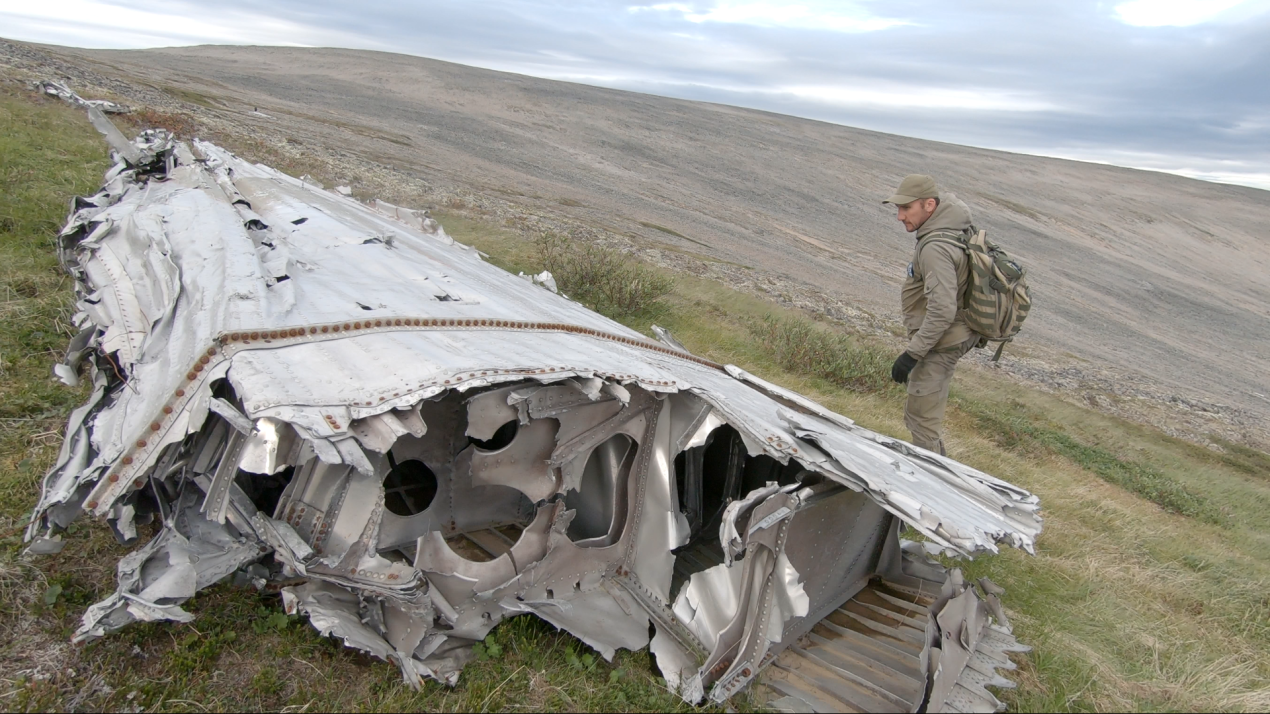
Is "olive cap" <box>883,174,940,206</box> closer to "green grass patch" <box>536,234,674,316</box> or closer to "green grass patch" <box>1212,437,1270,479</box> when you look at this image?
"green grass patch" <box>536,234,674,316</box>

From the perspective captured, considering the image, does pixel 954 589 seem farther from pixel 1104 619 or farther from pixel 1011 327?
pixel 1011 327

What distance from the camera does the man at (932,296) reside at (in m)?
5.37

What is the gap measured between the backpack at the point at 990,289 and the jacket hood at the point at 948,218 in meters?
0.09

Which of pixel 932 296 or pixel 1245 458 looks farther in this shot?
pixel 1245 458

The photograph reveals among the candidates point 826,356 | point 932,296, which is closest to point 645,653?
point 932,296

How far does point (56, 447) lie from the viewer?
15.8 ft

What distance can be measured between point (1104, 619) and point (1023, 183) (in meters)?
45.0

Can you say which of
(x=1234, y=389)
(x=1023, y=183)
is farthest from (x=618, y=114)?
(x=1234, y=389)

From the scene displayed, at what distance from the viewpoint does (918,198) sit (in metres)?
5.50

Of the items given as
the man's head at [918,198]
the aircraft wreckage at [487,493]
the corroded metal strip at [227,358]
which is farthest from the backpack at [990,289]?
the corroded metal strip at [227,358]

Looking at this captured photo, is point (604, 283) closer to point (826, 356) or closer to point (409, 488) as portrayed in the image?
point (826, 356)

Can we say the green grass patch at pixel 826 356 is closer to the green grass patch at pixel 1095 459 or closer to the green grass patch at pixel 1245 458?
the green grass patch at pixel 1095 459

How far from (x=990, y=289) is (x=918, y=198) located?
0.85 metres

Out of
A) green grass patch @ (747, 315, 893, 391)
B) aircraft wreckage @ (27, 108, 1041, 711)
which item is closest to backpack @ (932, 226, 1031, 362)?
aircraft wreckage @ (27, 108, 1041, 711)
